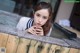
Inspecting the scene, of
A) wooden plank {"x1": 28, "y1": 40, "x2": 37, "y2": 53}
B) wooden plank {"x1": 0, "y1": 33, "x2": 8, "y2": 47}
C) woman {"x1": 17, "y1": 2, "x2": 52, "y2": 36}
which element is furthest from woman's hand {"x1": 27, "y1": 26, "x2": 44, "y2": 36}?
wooden plank {"x1": 0, "y1": 33, "x2": 8, "y2": 47}

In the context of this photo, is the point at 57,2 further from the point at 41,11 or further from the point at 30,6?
the point at 41,11

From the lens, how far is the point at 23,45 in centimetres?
168

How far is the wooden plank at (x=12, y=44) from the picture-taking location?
1.63 m

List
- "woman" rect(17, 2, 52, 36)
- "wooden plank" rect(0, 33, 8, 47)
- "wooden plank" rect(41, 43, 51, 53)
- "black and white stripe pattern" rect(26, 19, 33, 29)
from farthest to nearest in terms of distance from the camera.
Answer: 1. "black and white stripe pattern" rect(26, 19, 33, 29)
2. "woman" rect(17, 2, 52, 36)
3. "wooden plank" rect(41, 43, 51, 53)
4. "wooden plank" rect(0, 33, 8, 47)

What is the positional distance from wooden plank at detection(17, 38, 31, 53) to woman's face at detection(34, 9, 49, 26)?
26 centimetres

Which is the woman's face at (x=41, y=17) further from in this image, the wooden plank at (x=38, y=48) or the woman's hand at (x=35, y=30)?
the wooden plank at (x=38, y=48)

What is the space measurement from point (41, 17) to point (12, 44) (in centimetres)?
40

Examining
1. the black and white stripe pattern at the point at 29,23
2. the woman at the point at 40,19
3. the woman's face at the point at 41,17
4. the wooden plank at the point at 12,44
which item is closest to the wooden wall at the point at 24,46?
the wooden plank at the point at 12,44

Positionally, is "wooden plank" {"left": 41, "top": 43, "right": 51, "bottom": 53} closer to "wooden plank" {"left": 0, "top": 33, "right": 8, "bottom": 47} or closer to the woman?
the woman

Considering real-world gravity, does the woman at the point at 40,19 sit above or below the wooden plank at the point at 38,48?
above

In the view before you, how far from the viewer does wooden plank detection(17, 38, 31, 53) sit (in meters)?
1.67

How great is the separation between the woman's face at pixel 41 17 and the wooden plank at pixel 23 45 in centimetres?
26

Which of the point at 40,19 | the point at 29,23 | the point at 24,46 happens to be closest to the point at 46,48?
the point at 24,46

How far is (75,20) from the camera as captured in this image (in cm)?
525
